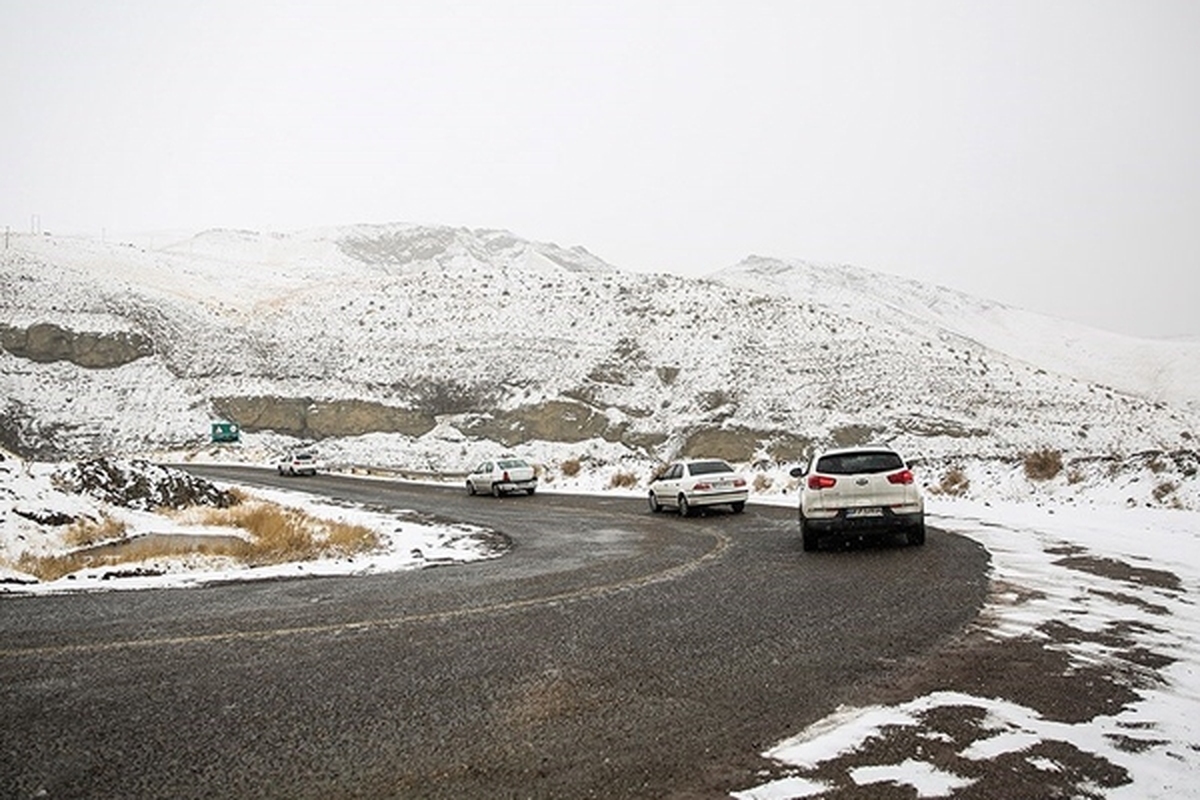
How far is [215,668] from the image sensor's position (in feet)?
20.4

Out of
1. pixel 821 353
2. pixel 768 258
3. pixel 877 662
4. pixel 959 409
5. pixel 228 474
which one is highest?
pixel 768 258

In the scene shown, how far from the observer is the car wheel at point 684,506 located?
71.0 feet

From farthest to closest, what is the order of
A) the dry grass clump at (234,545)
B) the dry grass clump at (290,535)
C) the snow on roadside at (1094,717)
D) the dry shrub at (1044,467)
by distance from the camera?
the dry shrub at (1044,467)
the dry grass clump at (290,535)
the dry grass clump at (234,545)
the snow on roadside at (1094,717)

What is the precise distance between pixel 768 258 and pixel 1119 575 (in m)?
144

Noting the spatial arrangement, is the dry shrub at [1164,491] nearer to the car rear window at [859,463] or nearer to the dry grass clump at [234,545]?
the car rear window at [859,463]

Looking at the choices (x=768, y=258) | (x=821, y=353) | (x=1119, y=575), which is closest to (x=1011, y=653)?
(x=1119, y=575)

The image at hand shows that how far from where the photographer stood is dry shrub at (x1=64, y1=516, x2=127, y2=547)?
15.3m

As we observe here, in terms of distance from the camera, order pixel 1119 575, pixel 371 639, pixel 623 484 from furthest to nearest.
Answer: pixel 623 484 < pixel 1119 575 < pixel 371 639

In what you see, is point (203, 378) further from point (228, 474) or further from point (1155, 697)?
point (1155, 697)

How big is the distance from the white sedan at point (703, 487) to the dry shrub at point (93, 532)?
43.1ft

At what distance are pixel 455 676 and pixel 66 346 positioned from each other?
6811 centimetres

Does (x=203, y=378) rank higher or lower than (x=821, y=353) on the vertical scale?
lower

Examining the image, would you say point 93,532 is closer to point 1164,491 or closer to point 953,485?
point 953,485

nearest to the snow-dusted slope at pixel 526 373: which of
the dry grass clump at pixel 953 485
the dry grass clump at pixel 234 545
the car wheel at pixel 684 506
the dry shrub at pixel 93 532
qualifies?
the dry grass clump at pixel 953 485
